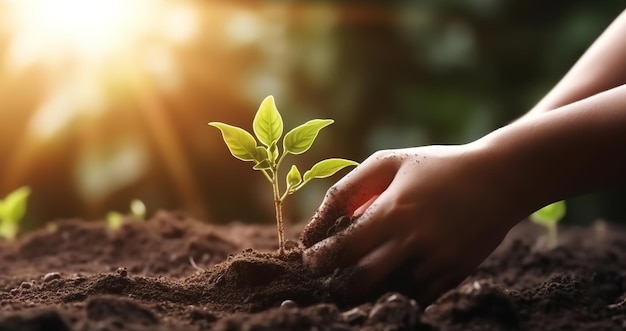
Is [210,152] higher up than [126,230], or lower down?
higher up

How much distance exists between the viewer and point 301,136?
1119mm

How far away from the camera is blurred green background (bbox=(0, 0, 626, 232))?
2.98 meters

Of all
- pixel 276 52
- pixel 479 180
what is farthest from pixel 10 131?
pixel 479 180

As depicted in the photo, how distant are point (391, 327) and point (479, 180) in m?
0.29

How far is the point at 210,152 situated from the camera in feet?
10.5

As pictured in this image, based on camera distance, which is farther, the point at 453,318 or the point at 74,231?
the point at 74,231

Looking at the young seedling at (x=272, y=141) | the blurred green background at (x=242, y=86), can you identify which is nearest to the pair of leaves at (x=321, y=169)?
the young seedling at (x=272, y=141)

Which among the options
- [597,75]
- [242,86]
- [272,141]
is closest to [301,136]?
[272,141]

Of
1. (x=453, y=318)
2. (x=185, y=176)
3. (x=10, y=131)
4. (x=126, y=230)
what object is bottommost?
(x=453, y=318)

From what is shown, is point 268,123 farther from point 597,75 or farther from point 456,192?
point 597,75

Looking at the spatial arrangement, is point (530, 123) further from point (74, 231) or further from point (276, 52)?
point (276, 52)

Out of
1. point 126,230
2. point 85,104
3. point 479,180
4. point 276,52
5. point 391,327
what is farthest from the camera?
point 276,52

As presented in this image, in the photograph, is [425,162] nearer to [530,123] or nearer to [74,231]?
[530,123]

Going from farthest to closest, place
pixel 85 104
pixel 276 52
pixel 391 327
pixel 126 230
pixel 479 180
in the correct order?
pixel 276 52 → pixel 85 104 → pixel 126 230 → pixel 479 180 → pixel 391 327
